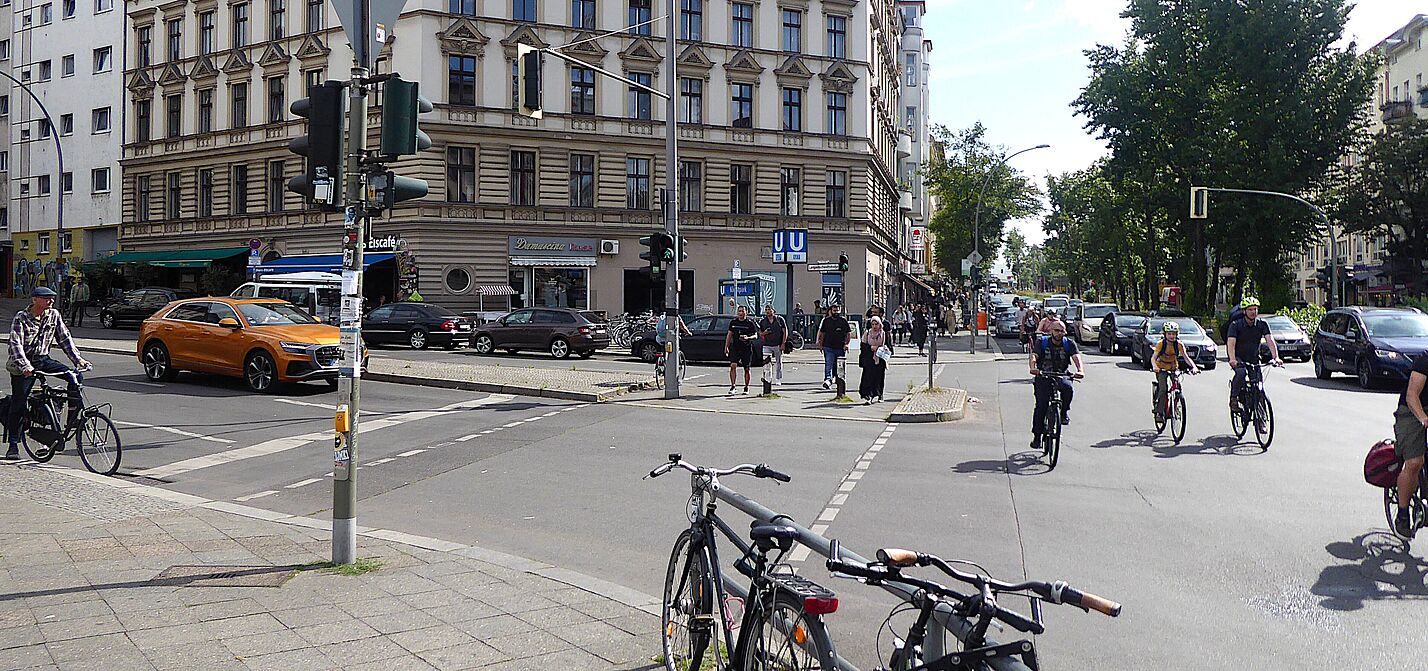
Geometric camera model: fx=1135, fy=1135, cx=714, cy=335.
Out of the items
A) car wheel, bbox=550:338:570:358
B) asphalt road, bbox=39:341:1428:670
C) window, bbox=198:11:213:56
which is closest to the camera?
asphalt road, bbox=39:341:1428:670

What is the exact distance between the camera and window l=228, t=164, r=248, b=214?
4686 centimetres

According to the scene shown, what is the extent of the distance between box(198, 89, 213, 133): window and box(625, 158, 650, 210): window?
18.5m

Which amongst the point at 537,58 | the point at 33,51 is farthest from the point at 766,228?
the point at 33,51

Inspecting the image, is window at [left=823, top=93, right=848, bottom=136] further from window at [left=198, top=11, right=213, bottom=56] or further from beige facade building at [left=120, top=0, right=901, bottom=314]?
window at [left=198, top=11, right=213, bottom=56]

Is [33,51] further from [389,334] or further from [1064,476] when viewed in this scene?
[1064,476]

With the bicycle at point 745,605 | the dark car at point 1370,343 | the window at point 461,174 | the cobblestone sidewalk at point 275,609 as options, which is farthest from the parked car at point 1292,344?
the bicycle at point 745,605

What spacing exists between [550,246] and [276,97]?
13446mm

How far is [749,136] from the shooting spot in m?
45.8

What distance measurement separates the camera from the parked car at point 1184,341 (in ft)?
95.8

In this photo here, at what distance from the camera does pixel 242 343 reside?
20.4 meters

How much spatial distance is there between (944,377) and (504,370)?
1039 centimetres

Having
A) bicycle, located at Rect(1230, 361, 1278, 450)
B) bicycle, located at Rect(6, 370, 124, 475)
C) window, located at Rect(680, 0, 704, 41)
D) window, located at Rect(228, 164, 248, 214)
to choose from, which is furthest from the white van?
bicycle, located at Rect(1230, 361, 1278, 450)

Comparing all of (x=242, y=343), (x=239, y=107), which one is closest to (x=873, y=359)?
(x=242, y=343)

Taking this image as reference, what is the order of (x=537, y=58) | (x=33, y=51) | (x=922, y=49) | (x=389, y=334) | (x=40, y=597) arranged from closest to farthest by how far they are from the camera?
(x=40, y=597), (x=537, y=58), (x=389, y=334), (x=33, y=51), (x=922, y=49)
